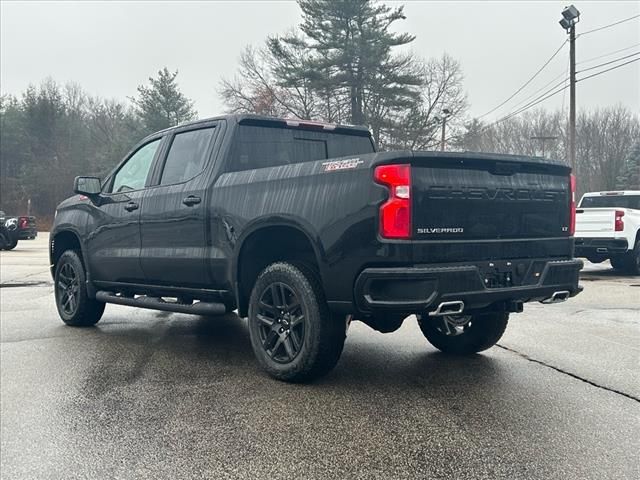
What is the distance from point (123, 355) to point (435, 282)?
3.11 meters

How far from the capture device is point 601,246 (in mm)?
11992

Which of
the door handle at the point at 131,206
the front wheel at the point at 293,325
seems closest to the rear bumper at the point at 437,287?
the front wheel at the point at 293,325

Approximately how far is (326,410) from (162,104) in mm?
43004

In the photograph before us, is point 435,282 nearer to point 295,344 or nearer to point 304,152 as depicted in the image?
point 295,344

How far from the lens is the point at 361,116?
103 ft

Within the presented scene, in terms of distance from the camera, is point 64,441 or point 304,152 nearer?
point 64,441

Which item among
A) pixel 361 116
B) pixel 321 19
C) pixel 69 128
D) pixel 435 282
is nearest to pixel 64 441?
pixel 435 282

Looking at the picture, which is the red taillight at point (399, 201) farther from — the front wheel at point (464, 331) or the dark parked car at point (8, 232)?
the dark parked car at point (8, 232)

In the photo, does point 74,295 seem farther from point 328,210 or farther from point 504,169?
point 504,169

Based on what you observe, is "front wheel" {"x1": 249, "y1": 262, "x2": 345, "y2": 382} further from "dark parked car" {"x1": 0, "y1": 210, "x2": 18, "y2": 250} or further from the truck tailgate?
"dark parked car" {"x1": 0, "y1": 210, "x2": 18, "y2": 250}

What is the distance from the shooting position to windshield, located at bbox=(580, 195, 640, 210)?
13.4 m

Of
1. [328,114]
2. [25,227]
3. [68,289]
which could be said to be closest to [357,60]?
[328,114]

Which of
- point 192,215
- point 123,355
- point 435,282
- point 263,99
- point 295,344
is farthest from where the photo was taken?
point 263,99

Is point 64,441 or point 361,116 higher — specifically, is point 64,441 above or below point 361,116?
below
